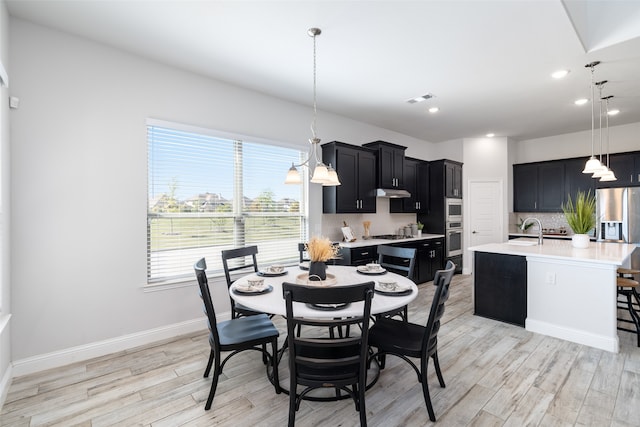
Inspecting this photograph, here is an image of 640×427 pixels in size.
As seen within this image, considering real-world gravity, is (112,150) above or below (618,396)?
above

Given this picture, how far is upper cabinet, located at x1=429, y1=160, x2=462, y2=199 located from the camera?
Answer: 5.99 metres

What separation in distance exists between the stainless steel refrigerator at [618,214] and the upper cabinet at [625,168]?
0.75 ft

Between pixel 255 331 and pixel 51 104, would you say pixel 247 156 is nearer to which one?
pixel 51 104

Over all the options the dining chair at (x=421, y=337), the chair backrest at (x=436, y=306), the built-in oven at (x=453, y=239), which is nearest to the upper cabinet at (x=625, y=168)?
the built-in oven at (x=453, y=239)

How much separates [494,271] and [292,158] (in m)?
3.12

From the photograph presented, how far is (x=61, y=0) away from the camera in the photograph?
2254 mm

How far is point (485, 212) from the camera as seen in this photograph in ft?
20.9

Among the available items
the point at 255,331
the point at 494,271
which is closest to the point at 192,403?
the point at 255,331

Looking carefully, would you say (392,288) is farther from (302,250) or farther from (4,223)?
(4,223)

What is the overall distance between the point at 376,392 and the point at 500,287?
2.34 metres

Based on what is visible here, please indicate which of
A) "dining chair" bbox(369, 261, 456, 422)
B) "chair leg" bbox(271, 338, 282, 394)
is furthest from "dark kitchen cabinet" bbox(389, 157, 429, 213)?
"chair leg" bbox(271, 338, 282, 394)


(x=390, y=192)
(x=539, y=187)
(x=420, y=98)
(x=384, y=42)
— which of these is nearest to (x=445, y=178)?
(x=390, y=192)

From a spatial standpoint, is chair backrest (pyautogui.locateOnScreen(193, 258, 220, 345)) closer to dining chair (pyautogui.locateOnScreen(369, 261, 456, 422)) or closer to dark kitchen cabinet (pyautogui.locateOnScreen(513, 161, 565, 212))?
dining chair (pyautogui.locateOnScreen(369, 261, 456, 422))

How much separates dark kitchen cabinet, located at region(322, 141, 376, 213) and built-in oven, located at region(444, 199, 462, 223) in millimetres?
1975
